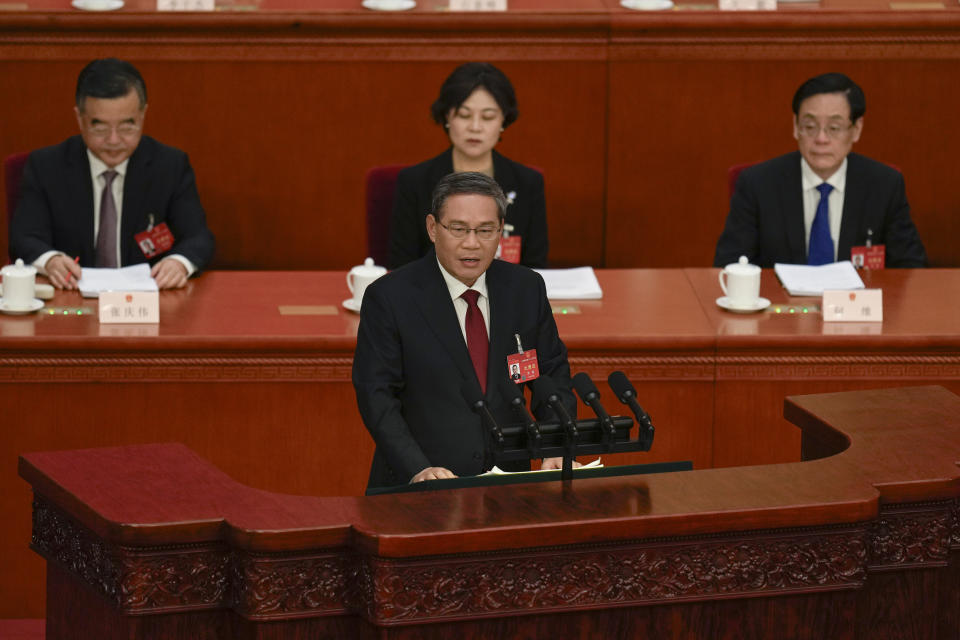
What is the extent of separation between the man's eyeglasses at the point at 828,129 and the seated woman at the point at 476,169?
2.80 feet

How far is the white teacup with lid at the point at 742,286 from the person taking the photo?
4.35 metres

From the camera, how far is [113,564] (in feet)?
8.04

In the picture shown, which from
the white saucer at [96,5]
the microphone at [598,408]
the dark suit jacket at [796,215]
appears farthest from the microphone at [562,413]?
the white saucer at [96,5]

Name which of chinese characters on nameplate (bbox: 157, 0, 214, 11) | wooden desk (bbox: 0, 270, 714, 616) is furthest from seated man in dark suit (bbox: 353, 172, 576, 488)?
chinese characters on nameplate (bbox: 157, 0, 214, 11)

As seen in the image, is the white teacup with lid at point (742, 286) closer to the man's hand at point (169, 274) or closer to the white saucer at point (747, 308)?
the white saucer at point (747, 308)

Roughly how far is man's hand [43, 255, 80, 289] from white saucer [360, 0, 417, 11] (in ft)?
5.79

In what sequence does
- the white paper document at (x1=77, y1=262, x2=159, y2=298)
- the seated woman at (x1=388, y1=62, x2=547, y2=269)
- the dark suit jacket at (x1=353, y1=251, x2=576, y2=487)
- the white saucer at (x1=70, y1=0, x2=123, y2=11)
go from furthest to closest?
the white saucer at (x1=70, y1=0, x2=123, y2=11) < the seated woman at (x1=388, y1=62, x2=547, y2=269) < the white paper document at (x1=77, y1=262, x2=159, y2=298) < the dark suit jacket at (x1=353, y1=251, x2=576, y2=487)

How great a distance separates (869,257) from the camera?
5.00 metres

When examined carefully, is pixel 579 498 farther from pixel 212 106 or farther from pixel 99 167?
pixel 212 106

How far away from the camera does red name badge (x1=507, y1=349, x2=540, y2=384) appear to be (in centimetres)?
321

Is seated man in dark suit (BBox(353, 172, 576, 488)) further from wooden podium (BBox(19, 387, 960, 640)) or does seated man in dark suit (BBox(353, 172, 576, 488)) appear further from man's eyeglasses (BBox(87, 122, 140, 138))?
man's eyeglasses (BBox(87, 122, 140, 138))

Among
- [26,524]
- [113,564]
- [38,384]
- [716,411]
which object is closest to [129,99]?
[38,384]

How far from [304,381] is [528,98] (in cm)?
217

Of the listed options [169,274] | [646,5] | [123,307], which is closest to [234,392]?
[123,307]
